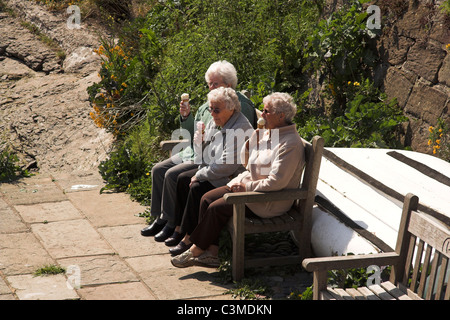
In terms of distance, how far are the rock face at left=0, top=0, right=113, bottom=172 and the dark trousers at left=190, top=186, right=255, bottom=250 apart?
2.90 meters

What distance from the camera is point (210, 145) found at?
509cm

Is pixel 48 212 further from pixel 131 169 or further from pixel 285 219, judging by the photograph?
pixel 285 219

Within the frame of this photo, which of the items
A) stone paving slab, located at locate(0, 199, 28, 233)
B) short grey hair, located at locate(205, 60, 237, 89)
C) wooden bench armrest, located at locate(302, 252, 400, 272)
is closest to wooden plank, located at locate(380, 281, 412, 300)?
wooden bench armrest, located at locate(302, 252, 400, 272)

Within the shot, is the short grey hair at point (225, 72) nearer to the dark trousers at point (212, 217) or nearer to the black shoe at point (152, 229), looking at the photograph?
the dark trousers at point (212, 217)

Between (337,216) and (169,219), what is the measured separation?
4.99 feet

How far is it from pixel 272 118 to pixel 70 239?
215 centimetres

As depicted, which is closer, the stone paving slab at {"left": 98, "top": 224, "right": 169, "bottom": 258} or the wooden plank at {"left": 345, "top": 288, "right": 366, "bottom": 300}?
the wooden plank at {"left": 345, "top": 288, "right": 366, "bottom": 300}

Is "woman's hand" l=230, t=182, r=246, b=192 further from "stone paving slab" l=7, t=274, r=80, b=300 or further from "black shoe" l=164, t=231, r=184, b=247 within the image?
"stone paving slab" l=7, t=274, r=80, b=300

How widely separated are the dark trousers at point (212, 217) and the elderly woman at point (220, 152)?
19 centimetres

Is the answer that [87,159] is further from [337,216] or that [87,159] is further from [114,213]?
[337,216]

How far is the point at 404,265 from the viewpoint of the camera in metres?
3.58

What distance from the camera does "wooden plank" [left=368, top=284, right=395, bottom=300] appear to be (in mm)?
3468

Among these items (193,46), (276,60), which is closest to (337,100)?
(276,60)

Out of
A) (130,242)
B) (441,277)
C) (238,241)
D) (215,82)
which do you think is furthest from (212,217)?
(441,277)
